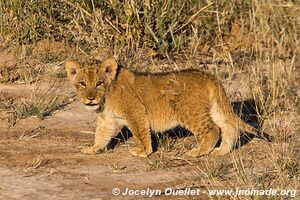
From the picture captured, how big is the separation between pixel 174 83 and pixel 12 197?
6.71 feet

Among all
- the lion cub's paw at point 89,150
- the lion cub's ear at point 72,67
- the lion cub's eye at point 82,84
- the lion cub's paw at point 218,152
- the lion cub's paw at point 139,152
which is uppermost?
the lion cub's ear at point 72,67

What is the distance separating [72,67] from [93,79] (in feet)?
0.88

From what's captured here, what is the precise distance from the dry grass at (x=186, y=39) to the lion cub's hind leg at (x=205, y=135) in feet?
1.34

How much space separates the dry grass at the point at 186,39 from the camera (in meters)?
8.47

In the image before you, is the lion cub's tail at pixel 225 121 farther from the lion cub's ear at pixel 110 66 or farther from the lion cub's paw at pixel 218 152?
the lion cub's ear at pixel 110 66

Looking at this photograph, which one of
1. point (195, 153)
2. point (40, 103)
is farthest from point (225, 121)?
point (40, 103)

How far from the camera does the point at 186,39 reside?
1016 cm

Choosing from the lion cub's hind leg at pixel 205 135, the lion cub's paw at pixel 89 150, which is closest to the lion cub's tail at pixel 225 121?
the lion cub's hind leg at pixel 205 135

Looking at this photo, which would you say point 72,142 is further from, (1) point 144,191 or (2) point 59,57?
(2) point 59,57

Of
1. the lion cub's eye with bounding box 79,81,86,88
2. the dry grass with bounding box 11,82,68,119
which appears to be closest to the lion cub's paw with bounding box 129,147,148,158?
the lion cub's eye with bounding box 79,81,86,88

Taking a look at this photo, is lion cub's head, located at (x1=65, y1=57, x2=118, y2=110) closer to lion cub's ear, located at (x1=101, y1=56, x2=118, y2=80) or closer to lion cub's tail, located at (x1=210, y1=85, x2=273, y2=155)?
lion cub's ear, located at (x1=101, y1=56, x2=118, y2=80)

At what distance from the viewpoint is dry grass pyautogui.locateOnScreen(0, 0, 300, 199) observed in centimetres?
847

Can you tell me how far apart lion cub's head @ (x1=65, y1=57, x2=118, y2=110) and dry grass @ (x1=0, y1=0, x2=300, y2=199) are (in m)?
0.97

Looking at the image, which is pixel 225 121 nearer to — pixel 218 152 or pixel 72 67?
pixel 218 152
